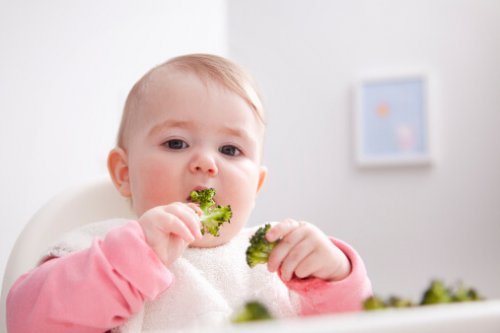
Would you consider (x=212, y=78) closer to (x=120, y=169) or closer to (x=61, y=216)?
(x=120, y=169)

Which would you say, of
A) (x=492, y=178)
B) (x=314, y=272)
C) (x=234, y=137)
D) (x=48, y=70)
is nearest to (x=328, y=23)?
(x=492, y=178)

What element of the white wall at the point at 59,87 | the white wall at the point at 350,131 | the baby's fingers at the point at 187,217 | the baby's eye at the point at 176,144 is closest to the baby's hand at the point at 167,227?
the baby's fingers at the point at 187,217

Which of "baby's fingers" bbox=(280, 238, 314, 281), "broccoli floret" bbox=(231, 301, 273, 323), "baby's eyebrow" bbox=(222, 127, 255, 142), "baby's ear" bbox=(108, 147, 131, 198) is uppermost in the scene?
"baby's eyebrow" bbox=(222, 127, 255, 142)

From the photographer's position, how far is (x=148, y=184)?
0.99 m

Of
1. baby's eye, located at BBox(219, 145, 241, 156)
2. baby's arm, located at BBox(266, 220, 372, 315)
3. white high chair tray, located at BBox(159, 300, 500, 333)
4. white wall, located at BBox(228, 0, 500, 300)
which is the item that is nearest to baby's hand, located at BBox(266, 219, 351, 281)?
baby's arm, located at BBox(266, 220, 372, 315)

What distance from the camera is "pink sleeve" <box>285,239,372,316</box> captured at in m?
0.88

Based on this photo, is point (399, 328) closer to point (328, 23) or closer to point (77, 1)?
point (77, 1)

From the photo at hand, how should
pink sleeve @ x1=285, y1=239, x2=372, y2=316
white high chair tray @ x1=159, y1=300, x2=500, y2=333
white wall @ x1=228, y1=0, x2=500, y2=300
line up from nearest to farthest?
white high chair tray @ x1=159, y1=300, x2=500, y2=333, pink sleeve @ x1=285, y1=239, x2=372, y2=316, white wall @ x1=228, y1=0, x2=500, y2=300

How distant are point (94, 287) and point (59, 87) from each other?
2.94 feet

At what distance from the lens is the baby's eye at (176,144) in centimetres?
99

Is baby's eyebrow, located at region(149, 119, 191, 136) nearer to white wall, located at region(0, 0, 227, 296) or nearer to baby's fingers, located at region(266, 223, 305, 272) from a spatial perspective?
baby's fingers, located at region(266, 223, 305, 272)

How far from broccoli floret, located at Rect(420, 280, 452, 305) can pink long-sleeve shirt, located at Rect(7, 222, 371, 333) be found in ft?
1.20

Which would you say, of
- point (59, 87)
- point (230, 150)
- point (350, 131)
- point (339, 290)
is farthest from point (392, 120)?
point (339, 290)

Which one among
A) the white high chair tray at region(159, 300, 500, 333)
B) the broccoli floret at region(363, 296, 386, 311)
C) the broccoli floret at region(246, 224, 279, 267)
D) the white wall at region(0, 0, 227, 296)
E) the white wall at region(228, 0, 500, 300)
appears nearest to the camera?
the white high chair tray at region(159, 300, 500, 333)
